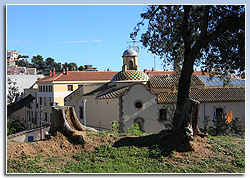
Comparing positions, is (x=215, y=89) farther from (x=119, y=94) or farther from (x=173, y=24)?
(x=173, y=24)

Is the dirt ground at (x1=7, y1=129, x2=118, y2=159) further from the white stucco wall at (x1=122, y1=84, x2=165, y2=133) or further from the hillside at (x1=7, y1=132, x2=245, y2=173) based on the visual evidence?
the white stucco wall at (x1=122, y1=84, x2=165, y2=133)

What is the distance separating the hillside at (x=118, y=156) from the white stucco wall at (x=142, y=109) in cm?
1456

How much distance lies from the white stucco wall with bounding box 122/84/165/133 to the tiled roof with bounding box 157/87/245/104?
651mm

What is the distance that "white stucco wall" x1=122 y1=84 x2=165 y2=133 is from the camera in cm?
2345

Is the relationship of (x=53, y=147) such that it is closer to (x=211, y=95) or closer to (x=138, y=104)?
(x=138, y=104)

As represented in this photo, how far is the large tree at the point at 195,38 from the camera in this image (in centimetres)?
930

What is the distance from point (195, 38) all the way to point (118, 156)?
417 centimetres

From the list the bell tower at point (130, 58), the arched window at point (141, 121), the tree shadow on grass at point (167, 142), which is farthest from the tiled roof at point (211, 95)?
the tree shadow on grass at point (167, 142)

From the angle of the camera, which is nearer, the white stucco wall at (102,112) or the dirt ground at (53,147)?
the dirt ground at (53,147)

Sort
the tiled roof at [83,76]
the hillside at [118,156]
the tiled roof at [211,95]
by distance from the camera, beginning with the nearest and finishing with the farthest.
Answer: the hillside at [118,156], the tiled roof at [211,95], the tiled roof at [83,76]

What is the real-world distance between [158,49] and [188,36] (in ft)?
4.02

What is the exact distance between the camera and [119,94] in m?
23.6

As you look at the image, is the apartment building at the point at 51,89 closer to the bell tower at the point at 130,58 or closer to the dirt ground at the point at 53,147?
the bell tower at the point at 130,58

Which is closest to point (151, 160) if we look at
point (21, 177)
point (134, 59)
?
point (21, 177)
